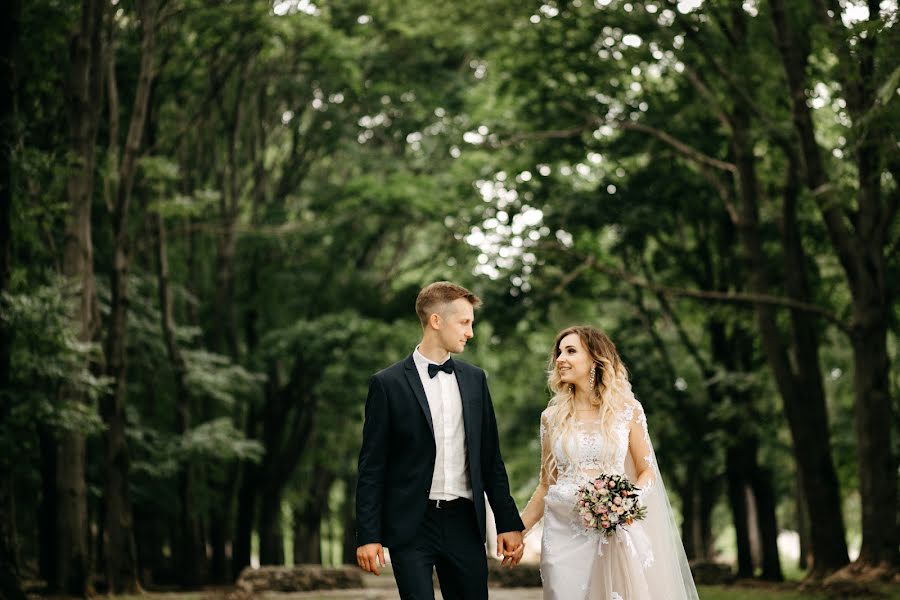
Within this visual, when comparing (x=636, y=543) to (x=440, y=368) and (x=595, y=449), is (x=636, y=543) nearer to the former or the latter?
(x=595, y=449)

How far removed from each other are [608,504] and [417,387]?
1.15m

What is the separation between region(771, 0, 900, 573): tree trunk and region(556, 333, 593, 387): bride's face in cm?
1033

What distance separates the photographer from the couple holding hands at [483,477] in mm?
6195

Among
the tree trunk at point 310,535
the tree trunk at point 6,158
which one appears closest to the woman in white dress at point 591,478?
the tree trunk at point 6,158

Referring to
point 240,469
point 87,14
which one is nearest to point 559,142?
A: point 87,14

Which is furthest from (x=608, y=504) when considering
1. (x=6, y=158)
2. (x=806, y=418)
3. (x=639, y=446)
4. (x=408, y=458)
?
(x=806, y=418)

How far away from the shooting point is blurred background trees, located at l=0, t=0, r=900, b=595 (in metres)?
17.0

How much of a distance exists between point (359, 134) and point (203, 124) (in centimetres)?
385

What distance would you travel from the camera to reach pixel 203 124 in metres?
25.7

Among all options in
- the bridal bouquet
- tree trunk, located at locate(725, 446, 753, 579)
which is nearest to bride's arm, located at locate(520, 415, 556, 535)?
the bridal bouquet

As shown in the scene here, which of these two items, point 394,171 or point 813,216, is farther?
point 394,171

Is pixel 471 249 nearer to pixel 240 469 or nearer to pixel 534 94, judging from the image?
pixel 534 94

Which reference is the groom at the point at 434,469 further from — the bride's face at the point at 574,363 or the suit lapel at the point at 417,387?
the bride's face at the point at 574,363

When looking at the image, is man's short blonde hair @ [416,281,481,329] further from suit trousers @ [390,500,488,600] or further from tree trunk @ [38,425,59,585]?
tree trunk @ [38,425,59,585]
